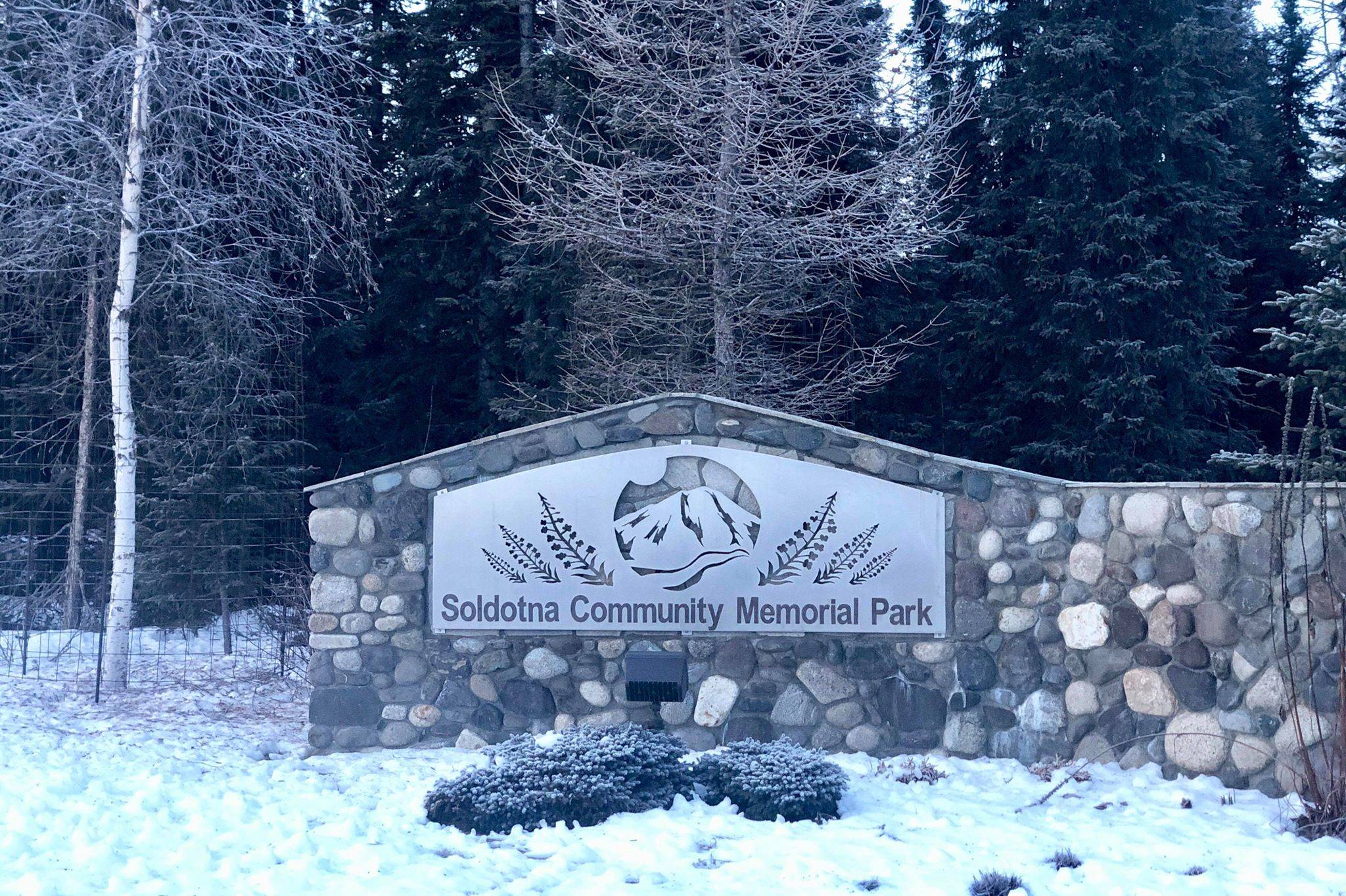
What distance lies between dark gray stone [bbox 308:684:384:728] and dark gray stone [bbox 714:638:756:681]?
1908mm

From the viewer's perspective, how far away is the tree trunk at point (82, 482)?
11.3 metres

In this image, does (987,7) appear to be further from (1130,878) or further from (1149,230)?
(1130,878)

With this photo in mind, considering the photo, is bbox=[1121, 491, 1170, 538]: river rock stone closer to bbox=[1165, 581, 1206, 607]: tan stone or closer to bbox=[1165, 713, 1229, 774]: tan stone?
bbox=[1165, 581, 1206, 607]: tan stone

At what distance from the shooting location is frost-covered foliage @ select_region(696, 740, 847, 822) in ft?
16.2

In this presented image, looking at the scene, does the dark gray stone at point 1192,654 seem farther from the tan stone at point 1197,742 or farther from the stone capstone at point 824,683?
the stone capstone at point 824,683

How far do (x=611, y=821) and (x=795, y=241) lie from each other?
6882 millimetres

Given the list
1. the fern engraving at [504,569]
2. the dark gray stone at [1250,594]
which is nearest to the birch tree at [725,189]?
the fern engraving at [504,569]

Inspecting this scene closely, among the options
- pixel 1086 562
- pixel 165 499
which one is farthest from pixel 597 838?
pixel 165 499

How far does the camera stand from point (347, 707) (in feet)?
20.9

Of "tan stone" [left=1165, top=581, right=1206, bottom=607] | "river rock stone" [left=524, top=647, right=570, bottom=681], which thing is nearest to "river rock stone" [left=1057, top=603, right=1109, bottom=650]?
"tan stone" [left=1165, top=581, right=1206, bottom=607]

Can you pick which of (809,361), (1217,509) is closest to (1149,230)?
(809,361)

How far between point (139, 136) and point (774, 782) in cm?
680

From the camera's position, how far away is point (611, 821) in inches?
190

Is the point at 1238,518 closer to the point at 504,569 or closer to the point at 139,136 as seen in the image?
the point at 504,569
